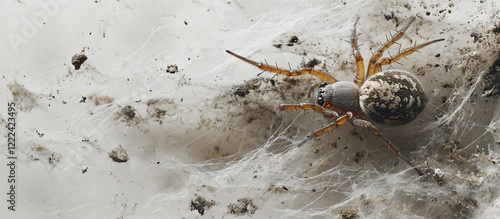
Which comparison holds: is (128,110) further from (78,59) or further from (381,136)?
(381,136)

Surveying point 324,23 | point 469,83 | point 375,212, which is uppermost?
point 324,23

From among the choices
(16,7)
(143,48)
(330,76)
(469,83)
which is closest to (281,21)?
(330,76)

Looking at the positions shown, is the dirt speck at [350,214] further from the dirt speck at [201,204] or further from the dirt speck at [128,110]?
the dirt speck at [128,110]

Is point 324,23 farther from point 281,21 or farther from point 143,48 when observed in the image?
point 143,48

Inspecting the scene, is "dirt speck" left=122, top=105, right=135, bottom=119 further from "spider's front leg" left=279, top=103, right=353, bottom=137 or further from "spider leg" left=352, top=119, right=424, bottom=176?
"spider leg" left=352, top=119, right=424, bottom=176

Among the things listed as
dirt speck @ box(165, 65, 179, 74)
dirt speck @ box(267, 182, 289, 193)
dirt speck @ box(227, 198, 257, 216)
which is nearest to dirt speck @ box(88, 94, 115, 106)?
dirt speck @ box(165, 65, 179, 74)

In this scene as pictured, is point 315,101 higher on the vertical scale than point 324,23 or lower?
lower
